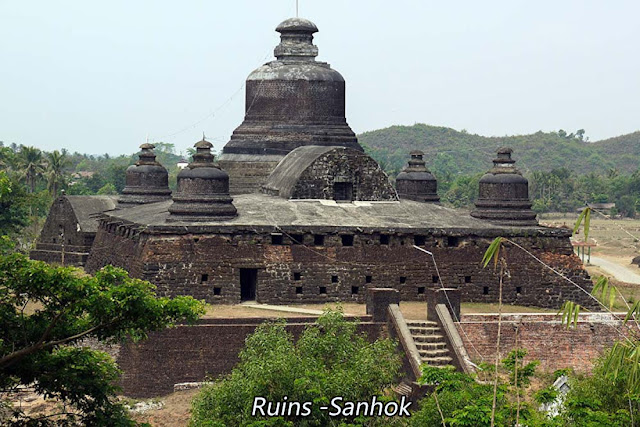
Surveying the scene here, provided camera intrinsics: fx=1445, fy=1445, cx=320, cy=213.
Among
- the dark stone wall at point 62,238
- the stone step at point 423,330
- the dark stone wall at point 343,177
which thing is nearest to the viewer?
the stone step at point 423,330

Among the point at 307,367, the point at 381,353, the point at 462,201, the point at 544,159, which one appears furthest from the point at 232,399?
the point at 544,159

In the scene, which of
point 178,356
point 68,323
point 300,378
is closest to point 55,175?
point 178,356

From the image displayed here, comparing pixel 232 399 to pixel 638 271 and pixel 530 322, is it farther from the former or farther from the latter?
pixel 638 271

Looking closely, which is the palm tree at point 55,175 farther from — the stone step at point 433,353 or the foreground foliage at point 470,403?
the foreground foliage at point 470,403

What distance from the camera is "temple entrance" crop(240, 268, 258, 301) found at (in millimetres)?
33250

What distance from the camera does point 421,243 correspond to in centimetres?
3428

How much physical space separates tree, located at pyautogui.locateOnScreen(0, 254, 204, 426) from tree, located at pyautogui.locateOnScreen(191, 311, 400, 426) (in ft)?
9.96

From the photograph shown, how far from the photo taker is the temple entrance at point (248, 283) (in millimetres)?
33250

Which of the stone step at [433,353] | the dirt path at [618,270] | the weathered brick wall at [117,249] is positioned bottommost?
the dirt path at [618,270]

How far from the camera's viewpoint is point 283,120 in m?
39.8

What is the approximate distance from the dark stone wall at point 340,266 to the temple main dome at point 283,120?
550 cm

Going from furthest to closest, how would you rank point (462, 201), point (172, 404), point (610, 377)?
1. point (462, 201)
2. point (172, 404)
3. point (610, 377)

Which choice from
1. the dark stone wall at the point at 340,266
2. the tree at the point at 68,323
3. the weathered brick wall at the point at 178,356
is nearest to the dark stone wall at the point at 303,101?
the dark stone wall at the point at 340,266

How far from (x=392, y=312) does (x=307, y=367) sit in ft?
19.3
